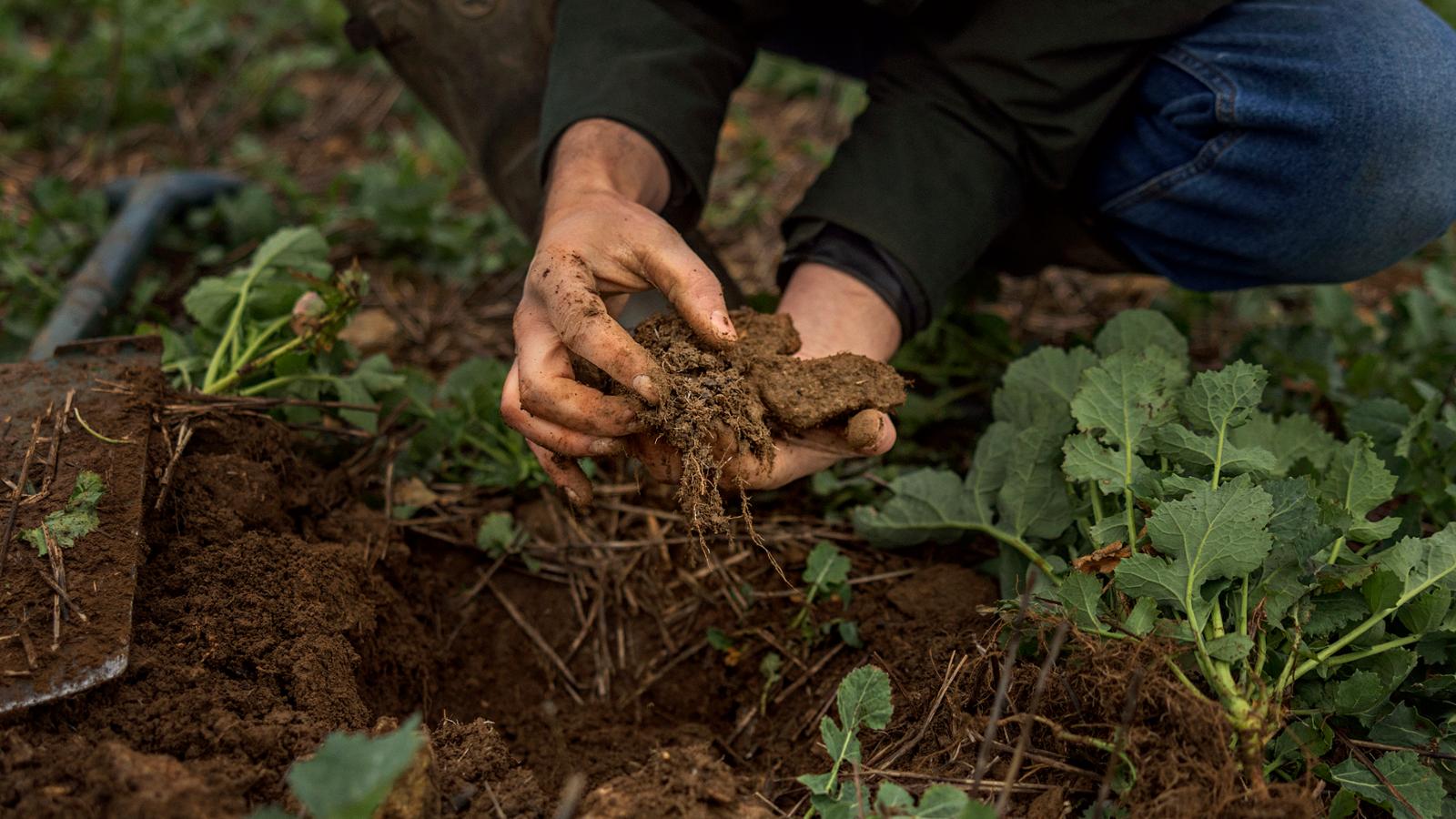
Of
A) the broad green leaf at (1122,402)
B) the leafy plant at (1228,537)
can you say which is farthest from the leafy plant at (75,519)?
the broad green leaf at (1122,402)

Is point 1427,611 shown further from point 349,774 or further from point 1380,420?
point 349,774

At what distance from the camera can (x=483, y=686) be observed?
6.40ft

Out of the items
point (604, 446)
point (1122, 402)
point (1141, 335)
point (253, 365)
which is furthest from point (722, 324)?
point (253, 365)

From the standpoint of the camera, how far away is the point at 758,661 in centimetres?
199

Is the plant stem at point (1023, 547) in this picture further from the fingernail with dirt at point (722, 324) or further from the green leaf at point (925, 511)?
the fingernail with dirt at point (722, 324)

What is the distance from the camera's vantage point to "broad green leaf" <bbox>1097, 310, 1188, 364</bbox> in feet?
6.76

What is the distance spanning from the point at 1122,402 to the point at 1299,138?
27.8 inches

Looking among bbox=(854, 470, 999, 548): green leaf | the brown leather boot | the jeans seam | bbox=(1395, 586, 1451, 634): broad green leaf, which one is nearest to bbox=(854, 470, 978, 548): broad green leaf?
bbox=(854, 470, 999, 548): green leaf

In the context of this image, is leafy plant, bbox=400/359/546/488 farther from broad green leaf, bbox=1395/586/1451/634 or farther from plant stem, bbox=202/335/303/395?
broad green leaf, bbox=1395/586/1451/634

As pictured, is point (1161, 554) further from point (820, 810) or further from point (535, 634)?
point (535, 634)

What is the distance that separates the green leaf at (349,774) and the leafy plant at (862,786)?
0.60m

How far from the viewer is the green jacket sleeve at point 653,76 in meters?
2.08

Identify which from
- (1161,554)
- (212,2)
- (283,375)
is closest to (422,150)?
(212,2)

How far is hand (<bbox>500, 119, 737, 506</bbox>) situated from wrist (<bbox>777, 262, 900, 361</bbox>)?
39cm
